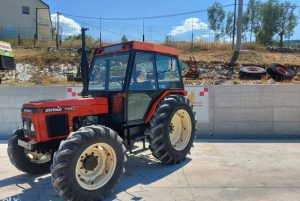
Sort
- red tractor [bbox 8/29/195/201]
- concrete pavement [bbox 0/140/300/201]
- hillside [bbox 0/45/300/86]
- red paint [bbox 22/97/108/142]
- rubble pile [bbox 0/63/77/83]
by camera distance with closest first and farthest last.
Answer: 1. red tractor [bbox 8/29/195/201]
2. concrete pavement [bbox 0/140/300/201]
3. red paint [bbox 22/97/108/142]
4. hillside [bbox 0/45/300/86]
5. rubble pile [bbox 0/63/77/83]

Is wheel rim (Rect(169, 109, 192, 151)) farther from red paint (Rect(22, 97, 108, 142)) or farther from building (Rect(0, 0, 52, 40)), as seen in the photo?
building (Rect(0, 0, 52, 40))

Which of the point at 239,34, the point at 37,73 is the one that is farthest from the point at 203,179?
the point at 37,73

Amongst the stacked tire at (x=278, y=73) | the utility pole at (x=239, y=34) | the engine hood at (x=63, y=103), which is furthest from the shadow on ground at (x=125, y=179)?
the utility pole at (x=239, y=34)

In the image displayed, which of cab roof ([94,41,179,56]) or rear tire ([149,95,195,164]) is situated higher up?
cab roof ([94,41,179,56])

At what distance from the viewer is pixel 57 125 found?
4750 millimetres

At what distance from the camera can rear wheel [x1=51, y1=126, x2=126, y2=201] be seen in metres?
3.95

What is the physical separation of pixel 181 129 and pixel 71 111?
8.40 ft

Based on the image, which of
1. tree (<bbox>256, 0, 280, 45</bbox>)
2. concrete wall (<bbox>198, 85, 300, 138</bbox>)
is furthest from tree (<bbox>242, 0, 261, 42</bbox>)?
concrete wall (<bbox>198, 85, 300, 138</bbox>)

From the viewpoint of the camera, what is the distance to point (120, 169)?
4.54m

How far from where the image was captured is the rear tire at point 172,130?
18.3 feet

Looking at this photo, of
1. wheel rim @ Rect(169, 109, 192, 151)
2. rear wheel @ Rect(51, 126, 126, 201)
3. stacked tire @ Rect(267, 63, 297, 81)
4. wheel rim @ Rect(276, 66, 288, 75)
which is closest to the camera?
rear wheel @ Rect(51, 126, 126, 201)

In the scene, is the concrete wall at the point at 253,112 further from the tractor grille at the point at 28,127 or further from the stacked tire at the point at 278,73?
the tractor grille at the point at 28,127

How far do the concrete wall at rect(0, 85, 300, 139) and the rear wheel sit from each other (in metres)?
4.40

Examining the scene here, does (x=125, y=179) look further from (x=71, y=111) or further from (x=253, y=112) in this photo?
(x=253, y=112)
